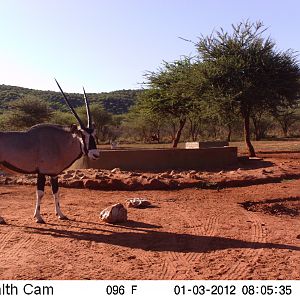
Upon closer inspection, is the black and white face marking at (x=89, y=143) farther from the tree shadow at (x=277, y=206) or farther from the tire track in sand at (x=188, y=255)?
the tree shadow at (x=277, y=206)

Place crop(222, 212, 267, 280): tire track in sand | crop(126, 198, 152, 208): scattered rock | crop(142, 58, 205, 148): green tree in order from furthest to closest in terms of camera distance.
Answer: crop(142, 58, 205, 148): green tree < crop(126, 198, 152, 208): scattered rock < crop(222, 212, 267, 280): tire track in sand

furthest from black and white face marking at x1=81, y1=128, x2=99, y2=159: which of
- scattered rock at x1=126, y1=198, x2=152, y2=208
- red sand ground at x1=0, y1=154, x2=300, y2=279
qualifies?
scattered rock at x1=126, y1=198, x2=152, y2=208

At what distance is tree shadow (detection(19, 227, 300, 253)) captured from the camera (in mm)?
7285

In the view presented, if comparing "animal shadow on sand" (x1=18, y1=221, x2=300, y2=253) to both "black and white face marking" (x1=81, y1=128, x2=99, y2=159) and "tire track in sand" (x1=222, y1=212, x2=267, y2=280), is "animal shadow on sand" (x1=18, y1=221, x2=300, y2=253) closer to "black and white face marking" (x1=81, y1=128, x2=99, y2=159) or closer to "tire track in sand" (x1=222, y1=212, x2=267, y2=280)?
"tire track in sand" (x1=222, y1=212, x2=267, y2=280)

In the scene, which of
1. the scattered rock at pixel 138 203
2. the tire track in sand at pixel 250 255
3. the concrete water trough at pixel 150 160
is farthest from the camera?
the concrete water trough at pixel 150 160

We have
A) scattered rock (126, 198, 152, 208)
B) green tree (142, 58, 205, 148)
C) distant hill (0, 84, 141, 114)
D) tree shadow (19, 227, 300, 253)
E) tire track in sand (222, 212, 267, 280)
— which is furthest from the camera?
distant hill (0, 84, 141, 114)

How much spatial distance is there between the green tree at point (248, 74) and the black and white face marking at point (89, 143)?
13699mm

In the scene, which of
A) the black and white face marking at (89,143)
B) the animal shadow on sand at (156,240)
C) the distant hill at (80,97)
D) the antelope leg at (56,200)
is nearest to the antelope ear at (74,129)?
the black and white face marking at (89,143)

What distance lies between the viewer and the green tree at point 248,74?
22500 millimetres

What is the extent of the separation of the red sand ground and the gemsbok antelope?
3.24ft

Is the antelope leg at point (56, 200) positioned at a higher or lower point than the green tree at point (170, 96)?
lower

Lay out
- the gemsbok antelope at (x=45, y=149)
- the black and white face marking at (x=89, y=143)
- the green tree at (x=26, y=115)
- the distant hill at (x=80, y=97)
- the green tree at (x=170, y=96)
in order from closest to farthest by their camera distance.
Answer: the black and white face marking at (x=89, y=143) < the gemsbok antelope at (x=45, y=149) < the green tree at (x=170, y=96) < the green tree at (x=26, y=115) < the distant hill at (x=80, y=97)

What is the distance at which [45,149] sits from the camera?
9.45 m
